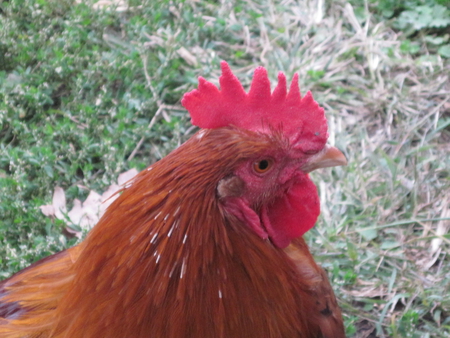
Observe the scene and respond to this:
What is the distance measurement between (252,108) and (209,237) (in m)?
0.48

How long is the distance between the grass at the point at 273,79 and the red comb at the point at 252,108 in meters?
1.37

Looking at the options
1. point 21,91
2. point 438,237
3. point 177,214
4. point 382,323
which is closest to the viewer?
point 177,214

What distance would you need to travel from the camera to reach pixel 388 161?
11.2 feet

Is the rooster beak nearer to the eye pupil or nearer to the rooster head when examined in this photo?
the rooster head

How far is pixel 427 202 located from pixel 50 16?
3598 millimetres

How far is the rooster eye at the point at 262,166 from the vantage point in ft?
5.17

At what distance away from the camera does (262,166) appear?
5.25 ft

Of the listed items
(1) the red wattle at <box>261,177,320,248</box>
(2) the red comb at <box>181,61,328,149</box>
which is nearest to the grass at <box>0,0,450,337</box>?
(1) the red wattle at <box>261,177,320,248</box>

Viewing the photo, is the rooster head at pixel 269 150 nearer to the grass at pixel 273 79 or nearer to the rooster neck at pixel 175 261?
the rooster neck at pixel 175 261

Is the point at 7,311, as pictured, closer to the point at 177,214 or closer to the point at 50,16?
the point at 177,214

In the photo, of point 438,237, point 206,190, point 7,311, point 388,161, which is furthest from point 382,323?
point 7,311

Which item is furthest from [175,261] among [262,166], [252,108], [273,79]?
[273,79]

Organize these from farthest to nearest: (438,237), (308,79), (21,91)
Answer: (308,79)
(21,91)
(438,237)

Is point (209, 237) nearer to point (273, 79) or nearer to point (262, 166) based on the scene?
point (262, 166)
